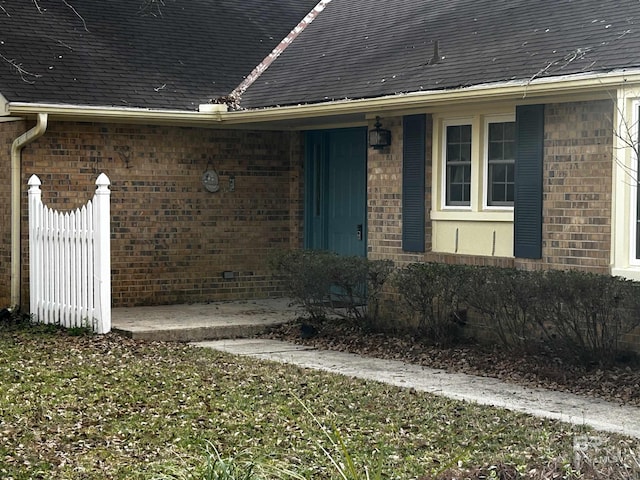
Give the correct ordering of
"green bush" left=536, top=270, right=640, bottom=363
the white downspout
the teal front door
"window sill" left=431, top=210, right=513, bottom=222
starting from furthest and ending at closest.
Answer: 1. the teal front door
2. the white downspout
3. "window sill" left=431, top=210, right=513, bottom=222
4. "green bush" left=536, top=270, right=640, bottom=363

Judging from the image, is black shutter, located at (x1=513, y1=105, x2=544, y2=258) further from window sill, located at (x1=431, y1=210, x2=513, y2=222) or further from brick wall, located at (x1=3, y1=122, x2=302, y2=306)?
brick wall, located at (x1=3, y1=122, x2=302, y2=306)

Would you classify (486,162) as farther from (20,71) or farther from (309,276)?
(20,71)

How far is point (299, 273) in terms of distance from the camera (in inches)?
503

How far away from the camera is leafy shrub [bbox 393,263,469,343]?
11314 millimetres

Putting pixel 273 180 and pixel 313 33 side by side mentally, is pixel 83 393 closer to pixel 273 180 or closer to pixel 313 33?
pixel 273 180

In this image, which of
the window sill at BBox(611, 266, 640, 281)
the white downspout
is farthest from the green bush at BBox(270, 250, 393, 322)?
the white downspout

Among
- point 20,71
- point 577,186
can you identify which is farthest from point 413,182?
point 20,71

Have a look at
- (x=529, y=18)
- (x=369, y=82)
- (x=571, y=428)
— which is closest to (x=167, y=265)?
(x=369, y=82)

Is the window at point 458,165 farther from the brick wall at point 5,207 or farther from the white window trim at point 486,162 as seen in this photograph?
the brick wall at point 5,207

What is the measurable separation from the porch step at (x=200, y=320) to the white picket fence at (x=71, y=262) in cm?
46

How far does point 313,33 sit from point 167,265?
4.40 metres

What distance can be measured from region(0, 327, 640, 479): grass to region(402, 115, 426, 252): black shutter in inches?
117

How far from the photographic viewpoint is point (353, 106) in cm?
1255

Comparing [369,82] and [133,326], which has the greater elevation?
[369,82]
